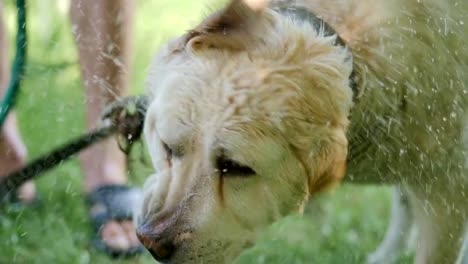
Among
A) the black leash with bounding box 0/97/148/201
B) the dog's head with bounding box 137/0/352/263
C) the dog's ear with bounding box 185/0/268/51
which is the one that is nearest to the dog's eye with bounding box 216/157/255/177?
the dog's head with bounding box 137/0/352/263

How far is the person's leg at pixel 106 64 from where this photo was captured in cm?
417

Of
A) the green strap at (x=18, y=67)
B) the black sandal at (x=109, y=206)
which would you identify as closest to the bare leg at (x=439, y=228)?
the black sandal at (x=109, y=206)

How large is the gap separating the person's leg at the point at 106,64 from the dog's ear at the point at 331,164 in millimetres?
1625

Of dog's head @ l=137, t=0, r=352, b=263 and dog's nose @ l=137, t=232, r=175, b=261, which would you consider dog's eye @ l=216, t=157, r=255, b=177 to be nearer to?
dog's head @ l=137, t=0, r=352, b=263

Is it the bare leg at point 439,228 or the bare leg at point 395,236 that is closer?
the bare leg at point 439,228

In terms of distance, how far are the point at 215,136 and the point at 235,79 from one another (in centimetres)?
17

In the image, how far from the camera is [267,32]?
8.52 ft

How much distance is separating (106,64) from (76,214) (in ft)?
2.58

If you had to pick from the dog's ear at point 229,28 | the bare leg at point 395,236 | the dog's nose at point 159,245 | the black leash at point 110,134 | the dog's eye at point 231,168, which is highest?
the dog's ear at point 229,28

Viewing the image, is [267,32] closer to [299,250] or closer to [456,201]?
[456,201]

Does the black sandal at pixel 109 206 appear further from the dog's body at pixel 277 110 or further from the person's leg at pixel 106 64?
the dog's body at pixel 277 110

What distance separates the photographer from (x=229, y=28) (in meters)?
2.60

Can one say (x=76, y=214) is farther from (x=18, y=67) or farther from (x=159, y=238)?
(x=159, y=238)

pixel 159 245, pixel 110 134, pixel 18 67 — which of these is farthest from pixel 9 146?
pixel 159 245
